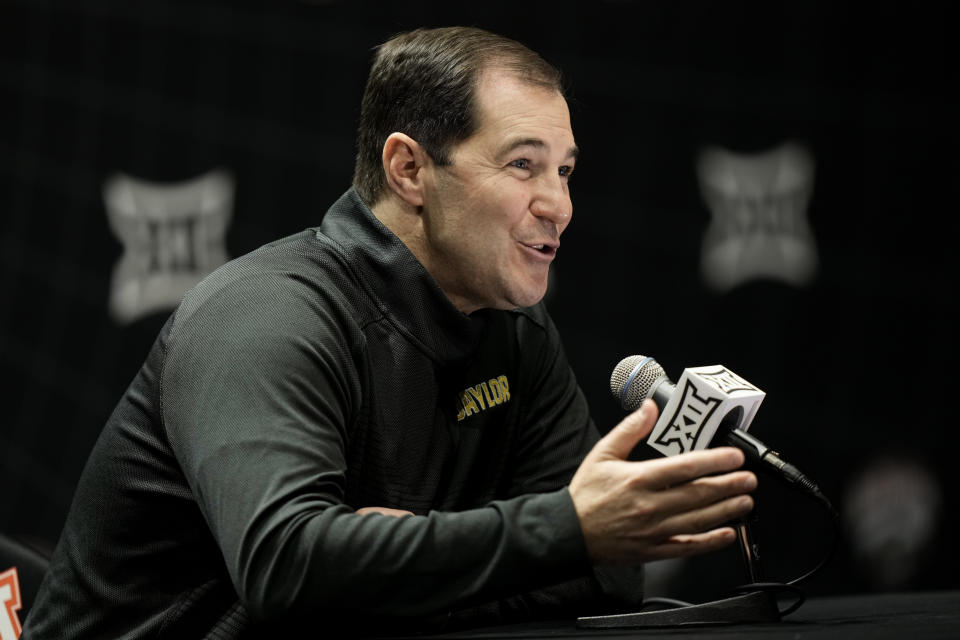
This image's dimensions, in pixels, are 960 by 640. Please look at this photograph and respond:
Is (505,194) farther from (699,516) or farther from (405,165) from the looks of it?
(699,516)

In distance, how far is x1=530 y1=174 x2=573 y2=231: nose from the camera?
4.50 feet

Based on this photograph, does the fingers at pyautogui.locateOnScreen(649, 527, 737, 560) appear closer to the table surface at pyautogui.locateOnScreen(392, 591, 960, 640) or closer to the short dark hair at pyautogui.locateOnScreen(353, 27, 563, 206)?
the table surface at pyautogui.locateOnScreen(392, 591, 960, 640)

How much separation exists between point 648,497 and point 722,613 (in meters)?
0.26

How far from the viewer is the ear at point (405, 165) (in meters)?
1.42

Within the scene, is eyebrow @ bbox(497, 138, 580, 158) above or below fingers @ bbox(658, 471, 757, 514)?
above

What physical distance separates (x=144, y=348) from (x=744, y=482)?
83.3 inches

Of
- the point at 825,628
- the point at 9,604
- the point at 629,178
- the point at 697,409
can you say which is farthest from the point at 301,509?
the point at 629,178

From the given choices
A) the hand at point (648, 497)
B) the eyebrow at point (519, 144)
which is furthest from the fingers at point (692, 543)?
the eyebrow at point (519, 144)

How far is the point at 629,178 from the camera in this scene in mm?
2830

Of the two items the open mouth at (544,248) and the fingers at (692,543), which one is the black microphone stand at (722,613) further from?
the open mouth at (544,248)

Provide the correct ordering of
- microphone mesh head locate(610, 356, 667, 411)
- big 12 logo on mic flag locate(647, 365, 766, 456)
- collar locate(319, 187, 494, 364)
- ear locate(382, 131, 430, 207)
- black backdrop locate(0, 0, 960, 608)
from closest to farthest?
big 12 logo on mic flag locate(647, 365, 766, 456) → microphone mesh head locate(610, 356, 667, 411) → collar locate(319, 187, 494, 364) → ear locate(382, 131, 430, 207) → black backdrop locate(0, 0, 960, 608)

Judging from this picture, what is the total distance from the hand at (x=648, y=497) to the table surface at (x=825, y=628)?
9cm

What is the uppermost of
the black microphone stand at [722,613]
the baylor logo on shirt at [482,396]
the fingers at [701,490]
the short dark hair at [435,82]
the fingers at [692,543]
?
the short dark hair at [435,82]

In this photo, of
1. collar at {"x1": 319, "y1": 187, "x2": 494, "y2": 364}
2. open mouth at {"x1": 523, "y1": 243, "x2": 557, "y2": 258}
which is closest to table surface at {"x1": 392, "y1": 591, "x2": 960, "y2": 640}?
collar at {"x1": 319, "y1": 187, "x2": 494, "y2": 364}
